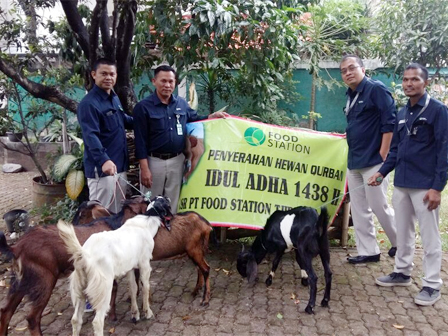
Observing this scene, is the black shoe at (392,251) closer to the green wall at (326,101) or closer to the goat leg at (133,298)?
the goat leg at (133,298)

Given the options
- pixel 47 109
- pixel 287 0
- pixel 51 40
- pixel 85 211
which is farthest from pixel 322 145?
pixel 47 109

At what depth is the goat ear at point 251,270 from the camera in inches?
163

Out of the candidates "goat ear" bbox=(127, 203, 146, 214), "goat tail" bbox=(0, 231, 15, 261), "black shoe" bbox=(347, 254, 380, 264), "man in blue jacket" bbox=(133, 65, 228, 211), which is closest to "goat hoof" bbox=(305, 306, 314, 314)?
"black shoe" bbox=(347, 254, 380, 264)

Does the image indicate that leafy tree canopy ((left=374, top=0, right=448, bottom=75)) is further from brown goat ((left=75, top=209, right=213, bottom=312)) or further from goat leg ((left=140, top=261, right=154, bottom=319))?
goat leg ((left=140, top=261, right=154, bottom=319))

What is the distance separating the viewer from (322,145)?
199 inches

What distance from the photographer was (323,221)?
3988mm

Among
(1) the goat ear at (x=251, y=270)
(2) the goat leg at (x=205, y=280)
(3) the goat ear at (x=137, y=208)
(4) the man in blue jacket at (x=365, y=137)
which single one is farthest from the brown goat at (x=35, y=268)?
(4) the man in blue jacket at (x=365, y=137)

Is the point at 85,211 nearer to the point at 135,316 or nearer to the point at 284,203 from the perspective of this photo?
the point at 135,316

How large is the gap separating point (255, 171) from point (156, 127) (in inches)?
51.7

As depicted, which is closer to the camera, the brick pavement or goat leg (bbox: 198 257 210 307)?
the brick pavement

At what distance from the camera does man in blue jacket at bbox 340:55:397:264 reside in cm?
438

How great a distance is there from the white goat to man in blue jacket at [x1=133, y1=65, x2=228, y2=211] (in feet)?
3.37

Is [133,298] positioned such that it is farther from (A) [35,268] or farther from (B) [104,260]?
(A) [35,268]

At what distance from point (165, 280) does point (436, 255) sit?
9.35 ft
